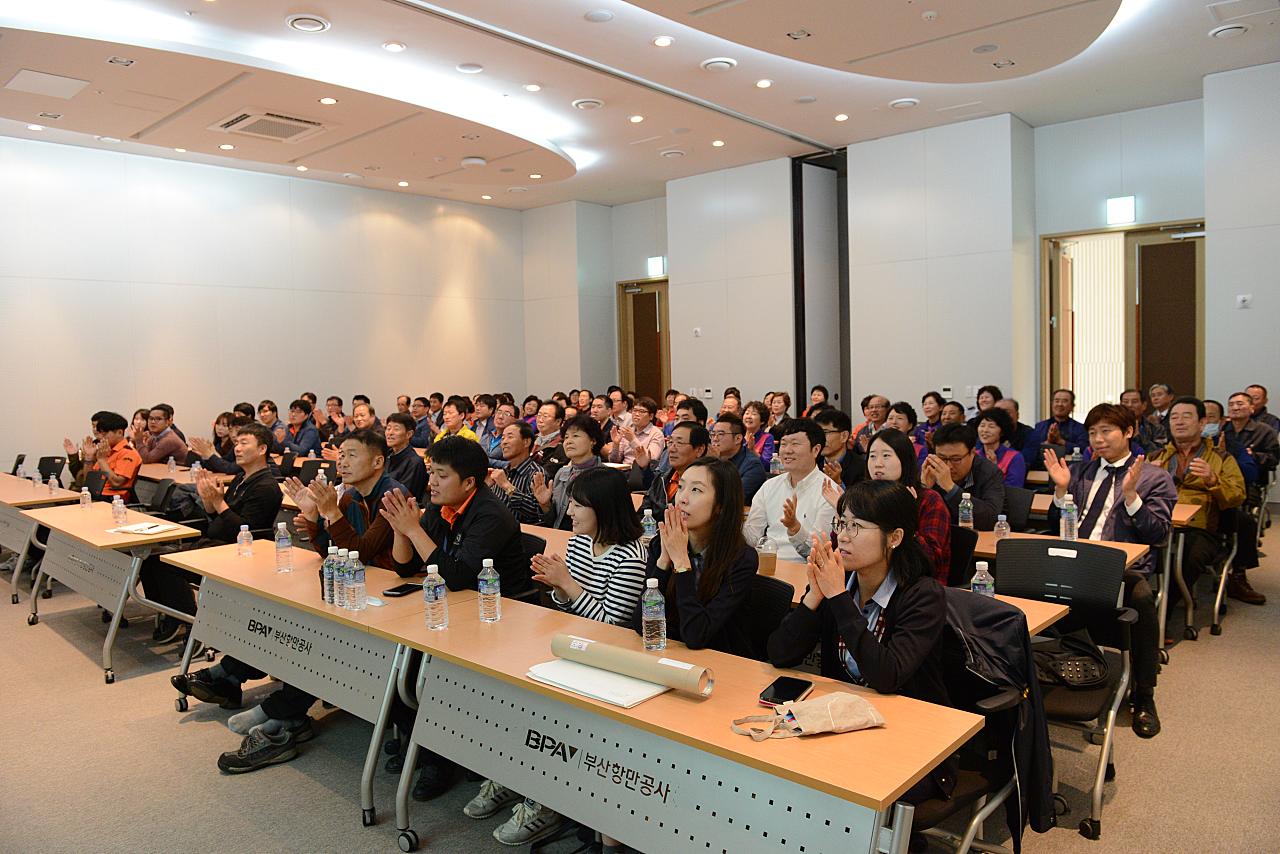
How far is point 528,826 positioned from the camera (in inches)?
131

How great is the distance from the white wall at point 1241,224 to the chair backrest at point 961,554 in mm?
7329

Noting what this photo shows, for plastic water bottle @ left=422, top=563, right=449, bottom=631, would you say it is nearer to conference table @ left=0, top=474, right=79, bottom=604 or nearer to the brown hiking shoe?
conference table @ left=0, top=474, right=79, bottom=604

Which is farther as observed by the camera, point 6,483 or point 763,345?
point 763,345

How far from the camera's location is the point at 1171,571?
18.1 feet

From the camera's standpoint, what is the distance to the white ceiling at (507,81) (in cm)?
719

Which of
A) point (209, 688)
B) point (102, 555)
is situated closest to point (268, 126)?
point (102, 555)

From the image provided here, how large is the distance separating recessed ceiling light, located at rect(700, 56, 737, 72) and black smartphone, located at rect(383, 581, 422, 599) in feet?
21.1

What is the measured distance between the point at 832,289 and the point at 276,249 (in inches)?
330

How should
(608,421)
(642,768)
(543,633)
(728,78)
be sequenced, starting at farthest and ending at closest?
(608,421) < (728,78) < (543,633) < (642,768)

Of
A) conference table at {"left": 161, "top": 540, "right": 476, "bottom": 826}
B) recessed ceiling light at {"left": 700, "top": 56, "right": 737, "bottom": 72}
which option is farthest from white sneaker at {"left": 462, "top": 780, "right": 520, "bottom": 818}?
recessed ceiling light at {"left": 700, "top": 56, "right": 737, "bottom": 72}

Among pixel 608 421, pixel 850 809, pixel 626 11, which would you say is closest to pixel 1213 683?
pixel 850 809

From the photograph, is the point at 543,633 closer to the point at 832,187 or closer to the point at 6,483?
the point at 6,483

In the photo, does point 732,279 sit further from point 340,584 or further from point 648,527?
point 340,584

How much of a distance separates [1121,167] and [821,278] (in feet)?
13.4
